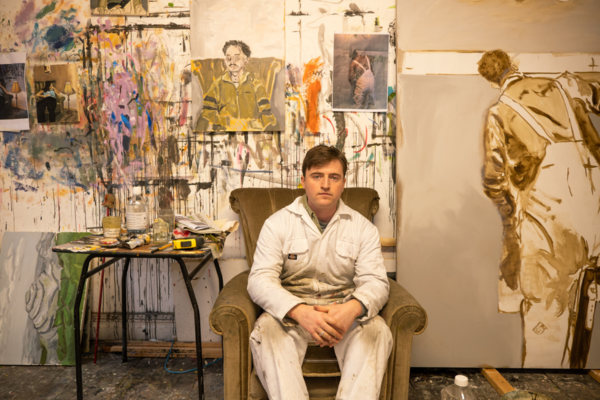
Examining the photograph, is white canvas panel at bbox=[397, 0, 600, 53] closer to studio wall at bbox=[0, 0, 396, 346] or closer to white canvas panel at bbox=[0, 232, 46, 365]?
studio wall at bbox=[0, 0, 396, 346]

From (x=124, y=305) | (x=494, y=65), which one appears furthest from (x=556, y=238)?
(x=124, y=305)

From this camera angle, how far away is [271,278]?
1.56 metres

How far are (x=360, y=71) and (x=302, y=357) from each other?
5.33ft

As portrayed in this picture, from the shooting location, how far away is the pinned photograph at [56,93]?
2.25 m

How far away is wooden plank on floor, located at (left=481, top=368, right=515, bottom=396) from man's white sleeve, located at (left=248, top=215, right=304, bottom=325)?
49.5 inches

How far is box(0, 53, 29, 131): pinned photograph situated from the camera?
2.26 m

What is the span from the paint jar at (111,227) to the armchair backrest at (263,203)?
0.62 meters

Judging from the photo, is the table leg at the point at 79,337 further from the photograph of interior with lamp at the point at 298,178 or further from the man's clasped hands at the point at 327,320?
the man's clasped hands at the point at 327,320

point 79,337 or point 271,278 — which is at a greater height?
point 271,278

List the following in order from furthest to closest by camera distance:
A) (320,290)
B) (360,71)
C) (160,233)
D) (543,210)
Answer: (360,71) < (543,210) < (160,233) < (320,290)

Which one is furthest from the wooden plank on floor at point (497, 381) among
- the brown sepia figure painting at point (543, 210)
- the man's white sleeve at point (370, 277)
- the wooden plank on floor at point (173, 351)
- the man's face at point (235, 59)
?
the man's face at point (235, 59)

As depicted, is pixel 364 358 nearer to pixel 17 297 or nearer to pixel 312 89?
pixel 312 89

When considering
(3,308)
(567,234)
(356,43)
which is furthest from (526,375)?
(3,308)

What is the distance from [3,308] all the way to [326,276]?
6.68 ft
